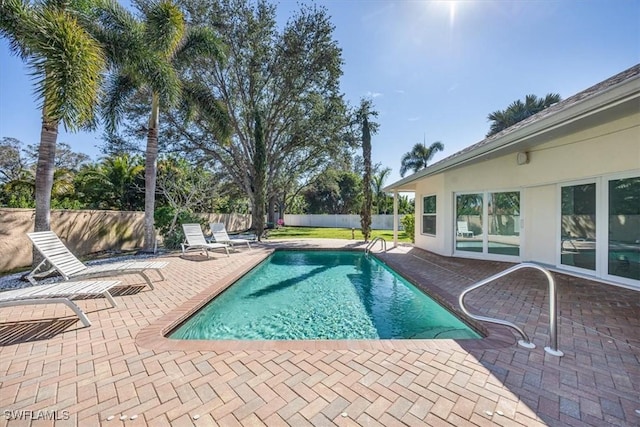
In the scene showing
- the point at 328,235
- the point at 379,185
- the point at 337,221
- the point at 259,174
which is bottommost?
the point at 328,235

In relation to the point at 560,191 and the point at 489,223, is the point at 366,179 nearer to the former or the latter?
the point at 489,223

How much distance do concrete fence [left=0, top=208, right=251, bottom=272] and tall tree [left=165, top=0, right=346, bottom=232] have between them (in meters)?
6.84

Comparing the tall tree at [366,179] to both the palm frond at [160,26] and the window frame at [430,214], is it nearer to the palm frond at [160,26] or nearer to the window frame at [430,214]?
the window frame at [430,214]

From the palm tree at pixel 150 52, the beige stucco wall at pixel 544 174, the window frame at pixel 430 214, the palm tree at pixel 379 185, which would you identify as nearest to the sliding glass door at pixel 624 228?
the beige stucco wall at pixel 544 174

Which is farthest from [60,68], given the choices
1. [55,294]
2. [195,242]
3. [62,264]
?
[195,242]

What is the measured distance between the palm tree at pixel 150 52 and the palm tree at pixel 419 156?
90.7 ft

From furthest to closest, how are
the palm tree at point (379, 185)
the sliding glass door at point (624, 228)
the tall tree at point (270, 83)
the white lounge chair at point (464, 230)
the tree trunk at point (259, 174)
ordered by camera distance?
1. the palm tree at point (379, 185)
2. the tall tree at point (270, 83)
3. the tree trunk at point (259, 174)
4. the white lounge chair at point (464, 230)
5. the sliding glass door at point (624, 228)

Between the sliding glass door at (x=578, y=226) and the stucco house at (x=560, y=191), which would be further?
the sliding glass door at (x=578, y=226)

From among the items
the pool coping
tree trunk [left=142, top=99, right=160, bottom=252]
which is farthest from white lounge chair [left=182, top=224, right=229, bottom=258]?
the pool coping

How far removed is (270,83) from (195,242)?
13593 mm

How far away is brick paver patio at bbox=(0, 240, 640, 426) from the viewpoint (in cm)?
233

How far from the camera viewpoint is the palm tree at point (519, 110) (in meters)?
21.0

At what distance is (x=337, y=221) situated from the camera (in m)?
37.5

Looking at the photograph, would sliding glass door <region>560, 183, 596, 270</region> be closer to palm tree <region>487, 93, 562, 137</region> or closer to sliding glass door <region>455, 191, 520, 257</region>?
sliding glass door <region>455, 191, 520, 257</region>
